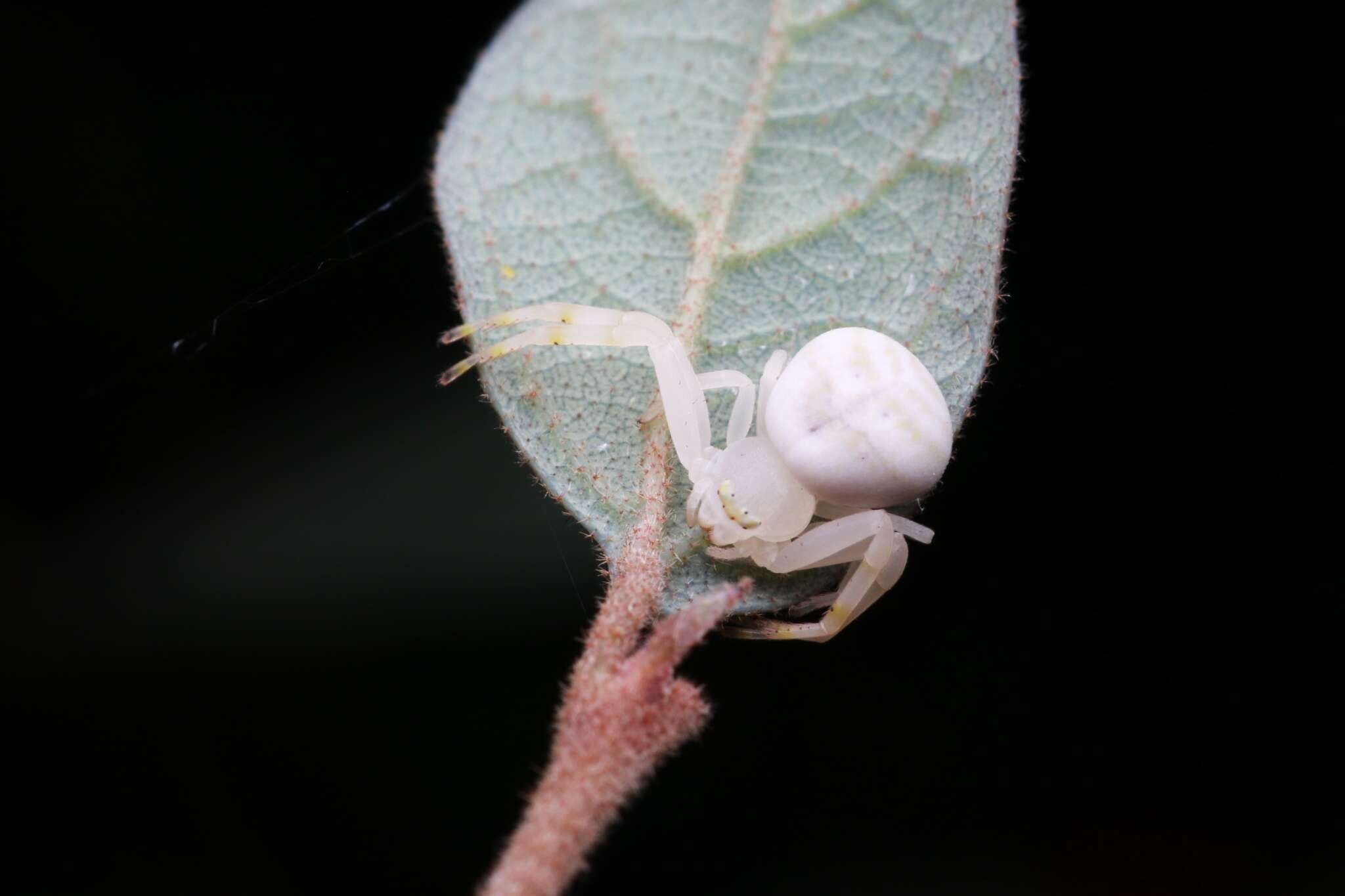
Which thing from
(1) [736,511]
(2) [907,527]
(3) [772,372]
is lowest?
(2) [907,527]

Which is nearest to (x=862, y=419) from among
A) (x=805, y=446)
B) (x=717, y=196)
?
(x=805, y=446)

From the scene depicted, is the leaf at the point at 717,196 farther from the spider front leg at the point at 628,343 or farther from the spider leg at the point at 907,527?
the spider leg at the point at 907,527

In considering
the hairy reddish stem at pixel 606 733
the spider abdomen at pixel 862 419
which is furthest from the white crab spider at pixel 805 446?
the hairy reddish stem at pixel 606 733

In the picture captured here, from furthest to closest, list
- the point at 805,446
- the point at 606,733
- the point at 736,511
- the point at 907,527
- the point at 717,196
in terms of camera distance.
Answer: the point at 717,196 → the point at 907,527 → the point at 805,446 → the point at 736,511 → the point at 606,733

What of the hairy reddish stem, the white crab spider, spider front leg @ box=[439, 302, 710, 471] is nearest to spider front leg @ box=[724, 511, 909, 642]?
the white crab spider

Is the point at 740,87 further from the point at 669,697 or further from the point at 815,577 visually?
the point at 669,697

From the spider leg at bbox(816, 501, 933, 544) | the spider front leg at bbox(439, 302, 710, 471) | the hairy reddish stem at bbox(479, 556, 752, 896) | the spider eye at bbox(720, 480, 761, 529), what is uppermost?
the spider front leg at bbox(439, 302, 710, 471)

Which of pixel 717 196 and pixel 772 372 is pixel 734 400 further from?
pixel 717 196

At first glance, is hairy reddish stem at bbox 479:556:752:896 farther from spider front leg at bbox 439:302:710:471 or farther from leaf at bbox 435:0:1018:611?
spider front leg at bbox 439:302:710:471
